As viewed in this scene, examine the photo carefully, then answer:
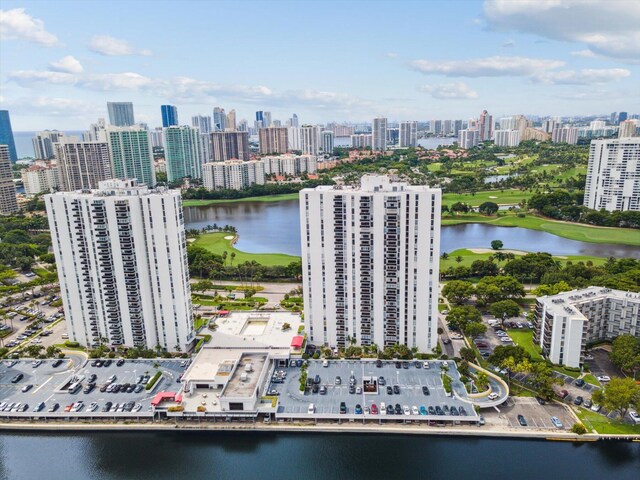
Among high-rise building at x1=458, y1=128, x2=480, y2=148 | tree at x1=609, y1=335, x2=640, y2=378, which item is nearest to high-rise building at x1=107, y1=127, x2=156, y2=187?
tree at x1=609, y1=335, x2=640, y2=378

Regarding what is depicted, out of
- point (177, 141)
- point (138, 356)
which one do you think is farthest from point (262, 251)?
point (177, 141)

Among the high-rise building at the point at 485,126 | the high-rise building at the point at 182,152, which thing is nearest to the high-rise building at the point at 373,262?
the high-rise building at the point at 182,152

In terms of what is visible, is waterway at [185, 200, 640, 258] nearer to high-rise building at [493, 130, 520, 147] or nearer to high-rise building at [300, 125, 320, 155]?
high-rise building at [300, 125, 320, 155]

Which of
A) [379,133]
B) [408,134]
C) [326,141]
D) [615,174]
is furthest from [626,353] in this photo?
[408,134]

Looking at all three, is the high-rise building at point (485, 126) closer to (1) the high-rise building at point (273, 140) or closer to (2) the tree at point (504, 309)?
(1) the high-rise building at point (273, 140)

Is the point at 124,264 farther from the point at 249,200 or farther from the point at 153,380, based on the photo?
the point at 249,200

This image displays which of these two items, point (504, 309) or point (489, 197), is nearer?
point (504, 309)
